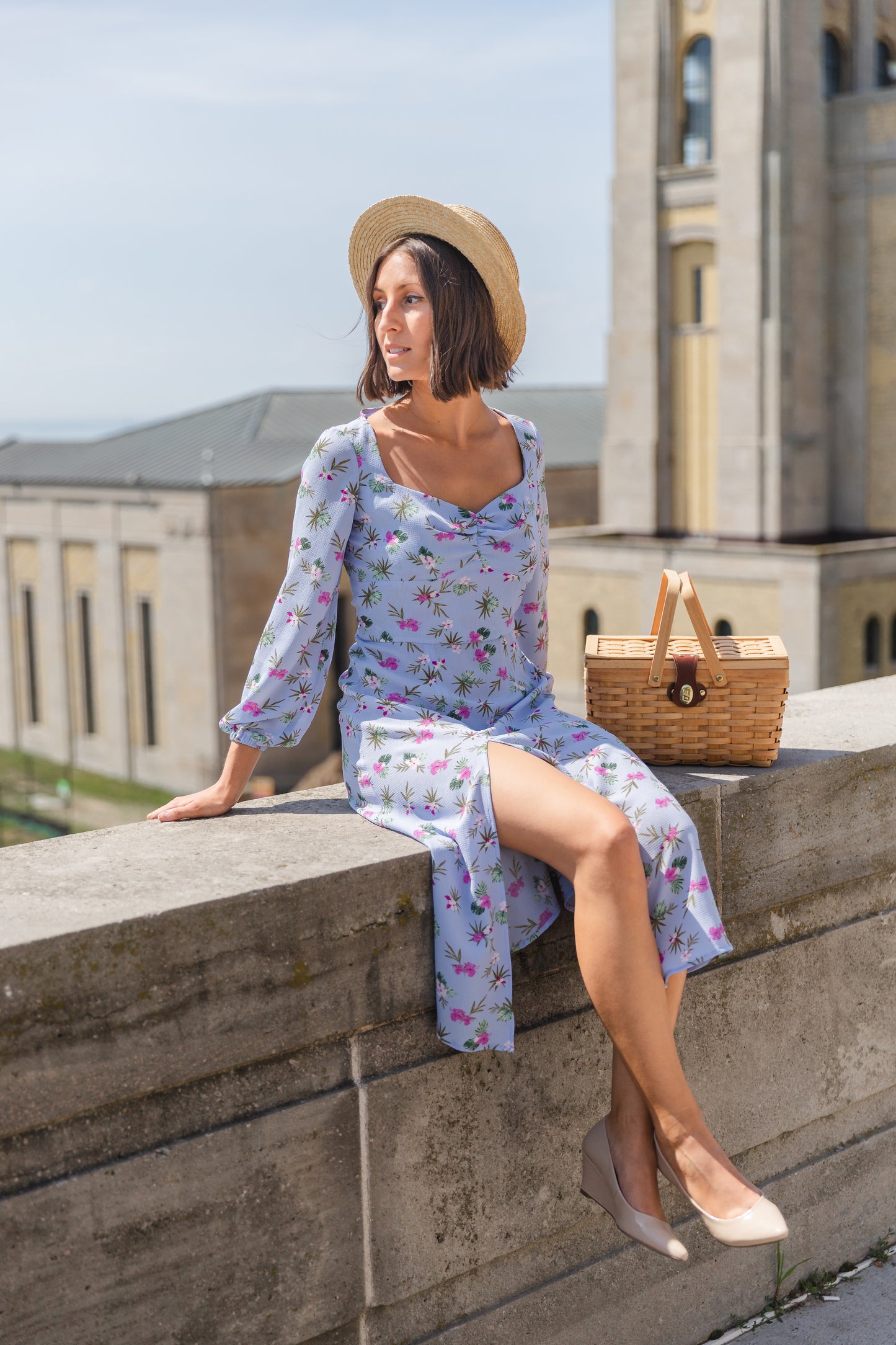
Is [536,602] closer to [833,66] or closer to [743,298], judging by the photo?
[743,298]

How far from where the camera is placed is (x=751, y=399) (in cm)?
4106

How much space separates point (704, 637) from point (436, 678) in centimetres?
64

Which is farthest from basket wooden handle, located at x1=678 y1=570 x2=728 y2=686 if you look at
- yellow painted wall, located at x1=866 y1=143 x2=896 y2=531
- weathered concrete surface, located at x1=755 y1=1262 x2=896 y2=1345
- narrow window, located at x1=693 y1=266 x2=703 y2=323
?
narrow window, located at x1=693 y1=266 x2=703 y2=323

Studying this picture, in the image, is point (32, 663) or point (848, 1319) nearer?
point (848, 1319)

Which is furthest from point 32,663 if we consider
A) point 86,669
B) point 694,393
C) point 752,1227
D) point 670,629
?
point 752,1227

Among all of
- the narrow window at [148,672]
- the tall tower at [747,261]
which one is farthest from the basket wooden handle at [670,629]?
the narrow window at [148,672]

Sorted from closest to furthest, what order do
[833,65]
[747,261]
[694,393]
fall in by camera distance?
1. [747,261]
2. [694,393]
3. [833,65]

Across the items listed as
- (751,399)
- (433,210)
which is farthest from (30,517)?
(433,210)

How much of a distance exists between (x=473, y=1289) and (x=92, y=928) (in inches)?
48.3

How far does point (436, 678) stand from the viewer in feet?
12.0

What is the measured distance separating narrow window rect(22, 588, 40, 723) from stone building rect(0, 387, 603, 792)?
0.19ft

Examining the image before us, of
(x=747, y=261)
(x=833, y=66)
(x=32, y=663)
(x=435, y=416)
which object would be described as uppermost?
(x=833, y=66)

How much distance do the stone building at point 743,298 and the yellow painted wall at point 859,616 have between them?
57 cm

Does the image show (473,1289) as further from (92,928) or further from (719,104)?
(719,104)
